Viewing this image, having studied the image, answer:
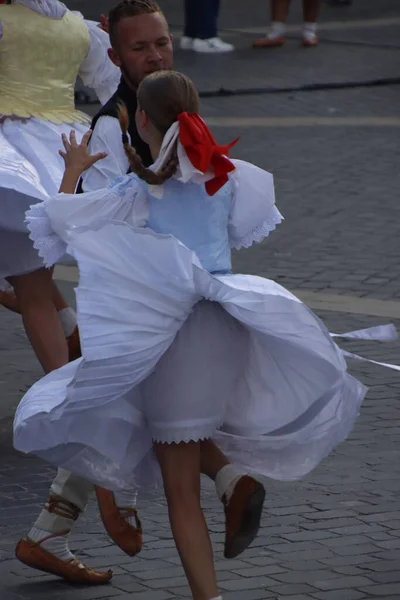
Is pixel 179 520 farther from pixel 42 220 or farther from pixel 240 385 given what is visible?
pixel 42 220

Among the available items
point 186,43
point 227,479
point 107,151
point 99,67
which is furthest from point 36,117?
point 186,43

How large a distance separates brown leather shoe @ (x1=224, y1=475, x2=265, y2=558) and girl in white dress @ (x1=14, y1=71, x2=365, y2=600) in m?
0.12

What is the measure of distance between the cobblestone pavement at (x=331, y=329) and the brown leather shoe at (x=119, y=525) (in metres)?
0.12

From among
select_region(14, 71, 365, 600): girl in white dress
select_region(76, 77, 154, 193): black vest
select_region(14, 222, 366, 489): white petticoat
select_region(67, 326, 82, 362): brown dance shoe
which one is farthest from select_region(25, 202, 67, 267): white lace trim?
select_region(67, 326, 82, 362): brown dance shoe

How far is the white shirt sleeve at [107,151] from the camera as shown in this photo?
450 centimetres

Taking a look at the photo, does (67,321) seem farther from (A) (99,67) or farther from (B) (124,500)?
(B) (124,500)

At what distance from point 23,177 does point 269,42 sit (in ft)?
36.9

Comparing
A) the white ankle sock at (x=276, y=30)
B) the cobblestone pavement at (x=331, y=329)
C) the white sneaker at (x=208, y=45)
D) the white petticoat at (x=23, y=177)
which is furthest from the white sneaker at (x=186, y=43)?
the white petticoat at (x=23, y=177)

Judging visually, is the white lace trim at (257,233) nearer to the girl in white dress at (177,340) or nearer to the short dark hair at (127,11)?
the girl in white dress at (177,340)

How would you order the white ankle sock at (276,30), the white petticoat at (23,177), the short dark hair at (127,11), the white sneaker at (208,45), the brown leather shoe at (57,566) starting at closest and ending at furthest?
the brown leather shoe at (57,566) → the short dark hair at (127,11) → the white petticoat at (23,177) → the white sneaker at (208,45) → the white ankle sock at (276,30)

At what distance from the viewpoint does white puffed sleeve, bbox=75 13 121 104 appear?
5.98 m

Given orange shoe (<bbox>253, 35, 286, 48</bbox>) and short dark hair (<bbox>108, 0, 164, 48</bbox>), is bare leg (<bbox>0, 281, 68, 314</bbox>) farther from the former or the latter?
orange shoe (<bbox>253, 35, 286, 48</bbox>)

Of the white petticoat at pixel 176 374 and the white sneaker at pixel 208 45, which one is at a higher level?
the white petticoat at pixel 176 374

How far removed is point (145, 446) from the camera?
4137 millimetres
